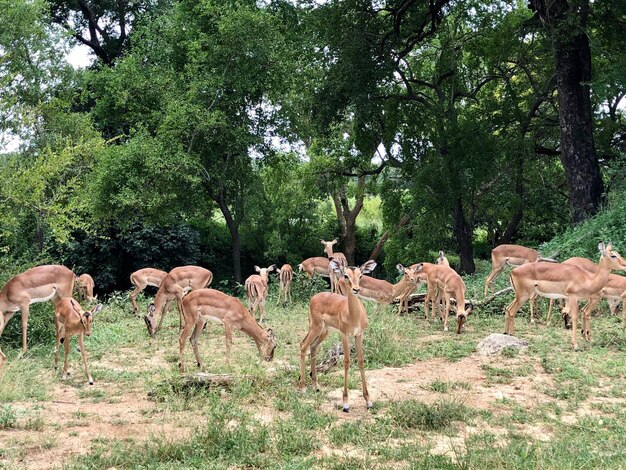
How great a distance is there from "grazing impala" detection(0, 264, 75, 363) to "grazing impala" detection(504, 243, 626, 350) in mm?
7400

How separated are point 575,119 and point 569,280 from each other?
7.76 meters

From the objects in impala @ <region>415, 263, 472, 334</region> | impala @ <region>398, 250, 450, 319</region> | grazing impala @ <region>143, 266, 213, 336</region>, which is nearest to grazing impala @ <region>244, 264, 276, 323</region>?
grazing impala @ <region>143, 266, 213, 336</region>

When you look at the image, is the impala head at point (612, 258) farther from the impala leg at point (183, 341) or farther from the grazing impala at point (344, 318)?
the impala leg at point (183, 341)

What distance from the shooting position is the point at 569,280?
32.6ft

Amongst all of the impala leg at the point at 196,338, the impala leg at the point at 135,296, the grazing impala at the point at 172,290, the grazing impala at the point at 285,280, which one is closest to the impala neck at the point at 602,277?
the impala leg at the point at 196,338

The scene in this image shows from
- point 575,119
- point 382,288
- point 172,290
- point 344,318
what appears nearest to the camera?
point 344,318

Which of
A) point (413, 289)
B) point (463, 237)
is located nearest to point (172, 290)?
point (413, 289)

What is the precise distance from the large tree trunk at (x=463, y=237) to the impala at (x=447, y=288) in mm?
6588

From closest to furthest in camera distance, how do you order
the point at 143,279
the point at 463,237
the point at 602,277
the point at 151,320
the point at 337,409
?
the point at 337,409 < the point at 602,277 < the point at 151,320 < the point at 143,279 < the point at 463,237

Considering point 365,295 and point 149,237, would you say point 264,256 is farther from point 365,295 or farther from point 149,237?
point 365,295

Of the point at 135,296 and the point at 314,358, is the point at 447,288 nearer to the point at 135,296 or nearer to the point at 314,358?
the point at 314,358

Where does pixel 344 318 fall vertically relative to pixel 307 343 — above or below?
above

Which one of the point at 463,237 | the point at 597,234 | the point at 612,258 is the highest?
the point at 463,237

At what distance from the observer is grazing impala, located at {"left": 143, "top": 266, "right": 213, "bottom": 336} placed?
11852 millimetres
